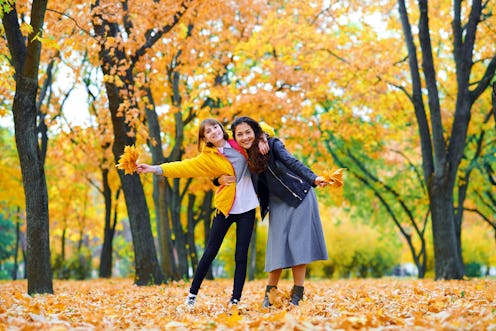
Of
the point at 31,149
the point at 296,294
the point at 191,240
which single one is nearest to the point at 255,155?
the point at 296,294

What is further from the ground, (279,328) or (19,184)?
(19,184)

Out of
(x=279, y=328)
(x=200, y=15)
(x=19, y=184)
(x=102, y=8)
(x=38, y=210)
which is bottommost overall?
(x=279, y=328)

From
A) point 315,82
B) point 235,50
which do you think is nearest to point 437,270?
point 315,82

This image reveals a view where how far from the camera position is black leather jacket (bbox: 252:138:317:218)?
6141mm

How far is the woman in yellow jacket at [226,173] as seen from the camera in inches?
246

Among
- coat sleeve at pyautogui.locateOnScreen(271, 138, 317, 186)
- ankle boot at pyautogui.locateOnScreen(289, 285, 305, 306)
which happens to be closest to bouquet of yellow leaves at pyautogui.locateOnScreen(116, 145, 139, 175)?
coat sleeve at pyautogui.locateOnScreen(271, 138, 317, 186)

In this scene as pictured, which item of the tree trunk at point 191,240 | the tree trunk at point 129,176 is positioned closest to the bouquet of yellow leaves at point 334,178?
the tree trunk at point 129,176

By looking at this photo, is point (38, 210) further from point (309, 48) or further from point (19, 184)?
point (19, 184)

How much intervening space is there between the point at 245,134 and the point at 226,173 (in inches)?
18.3

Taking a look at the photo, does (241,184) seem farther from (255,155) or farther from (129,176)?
(129,176)

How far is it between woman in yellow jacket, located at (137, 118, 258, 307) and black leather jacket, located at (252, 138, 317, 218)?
20 centimetres

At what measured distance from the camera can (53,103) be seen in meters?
19.5

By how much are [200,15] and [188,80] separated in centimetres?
540

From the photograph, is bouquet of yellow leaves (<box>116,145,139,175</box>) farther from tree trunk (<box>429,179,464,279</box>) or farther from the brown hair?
tree trunk (<box>429,179,464,279</box>)
